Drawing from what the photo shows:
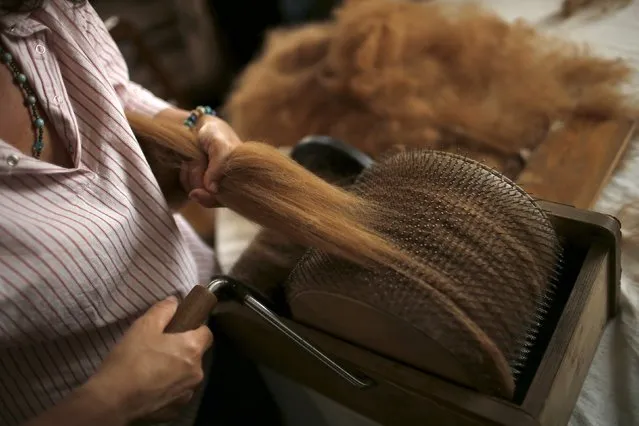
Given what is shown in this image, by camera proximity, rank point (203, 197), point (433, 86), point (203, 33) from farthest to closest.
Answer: point (203, 33) < point (433, 86) < point (203, 197)

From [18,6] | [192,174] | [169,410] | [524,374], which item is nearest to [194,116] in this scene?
[192,174]

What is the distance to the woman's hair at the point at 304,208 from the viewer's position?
46 centimetres

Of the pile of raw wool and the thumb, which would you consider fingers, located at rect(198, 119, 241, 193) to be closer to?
the thumb

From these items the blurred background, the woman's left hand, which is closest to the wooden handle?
the woman's left hand

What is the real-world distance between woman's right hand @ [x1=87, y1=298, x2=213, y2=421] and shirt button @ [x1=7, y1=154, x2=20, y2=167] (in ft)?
0.54

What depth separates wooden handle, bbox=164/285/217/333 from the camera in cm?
47

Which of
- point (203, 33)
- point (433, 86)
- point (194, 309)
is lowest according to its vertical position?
point (194, 309)

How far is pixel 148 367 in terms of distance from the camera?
1.54ft

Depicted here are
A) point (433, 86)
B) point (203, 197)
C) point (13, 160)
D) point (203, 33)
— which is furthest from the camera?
point (203, 33)

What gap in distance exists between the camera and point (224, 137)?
59 cm

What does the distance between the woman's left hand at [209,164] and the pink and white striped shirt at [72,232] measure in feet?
0.15

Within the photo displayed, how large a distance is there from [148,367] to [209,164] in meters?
0.20

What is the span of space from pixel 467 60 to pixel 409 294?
61 centimetres

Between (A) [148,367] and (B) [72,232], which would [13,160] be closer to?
(B) [72,232]
